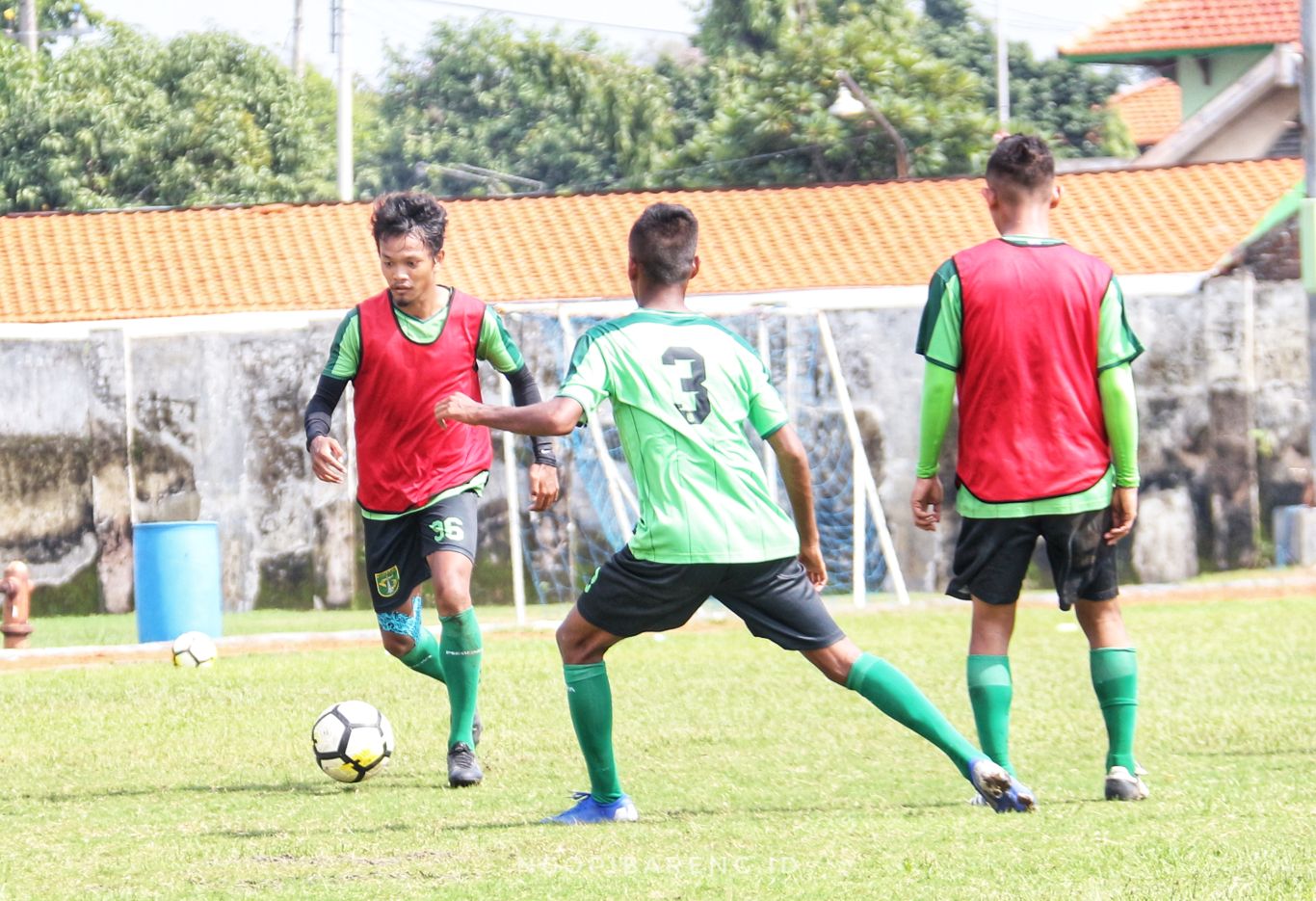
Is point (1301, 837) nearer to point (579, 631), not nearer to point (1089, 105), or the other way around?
point (579, 631)

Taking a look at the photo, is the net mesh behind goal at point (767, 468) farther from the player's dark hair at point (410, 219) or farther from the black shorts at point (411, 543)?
the player's dark hair at point (410, 219)

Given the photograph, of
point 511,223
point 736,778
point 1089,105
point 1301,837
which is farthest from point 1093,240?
point 1089,105

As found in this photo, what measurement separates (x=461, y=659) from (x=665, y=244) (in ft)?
7.29

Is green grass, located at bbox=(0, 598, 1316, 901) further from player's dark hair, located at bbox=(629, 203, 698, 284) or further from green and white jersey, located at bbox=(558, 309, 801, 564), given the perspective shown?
player's dark hair, located at bbox=(629, 203, 698, 284)

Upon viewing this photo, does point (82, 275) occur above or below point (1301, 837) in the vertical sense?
above

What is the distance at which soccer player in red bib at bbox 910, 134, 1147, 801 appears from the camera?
6.03m

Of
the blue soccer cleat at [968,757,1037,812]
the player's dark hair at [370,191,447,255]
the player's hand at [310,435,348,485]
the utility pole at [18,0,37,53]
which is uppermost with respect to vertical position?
the utility pole at [18,0,37,53]

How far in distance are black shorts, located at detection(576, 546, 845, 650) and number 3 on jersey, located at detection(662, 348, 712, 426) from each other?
1.42 feet

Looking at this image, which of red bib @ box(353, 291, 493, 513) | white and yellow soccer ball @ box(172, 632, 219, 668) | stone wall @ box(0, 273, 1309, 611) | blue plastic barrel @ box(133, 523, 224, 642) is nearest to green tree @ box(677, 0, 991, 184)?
stone wall @ box(0, 273, 1309, 611)

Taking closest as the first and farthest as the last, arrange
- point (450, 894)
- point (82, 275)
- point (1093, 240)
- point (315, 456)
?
point (450, 894) → point (315, 456) → point (1093, 240) → point (82, 275)

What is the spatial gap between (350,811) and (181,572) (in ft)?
25.2

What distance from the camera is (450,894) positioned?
183 inches

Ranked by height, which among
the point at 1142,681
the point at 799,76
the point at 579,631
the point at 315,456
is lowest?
the point at 1142,681

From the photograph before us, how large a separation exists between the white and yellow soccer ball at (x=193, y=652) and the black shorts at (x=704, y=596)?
21.2 feet
